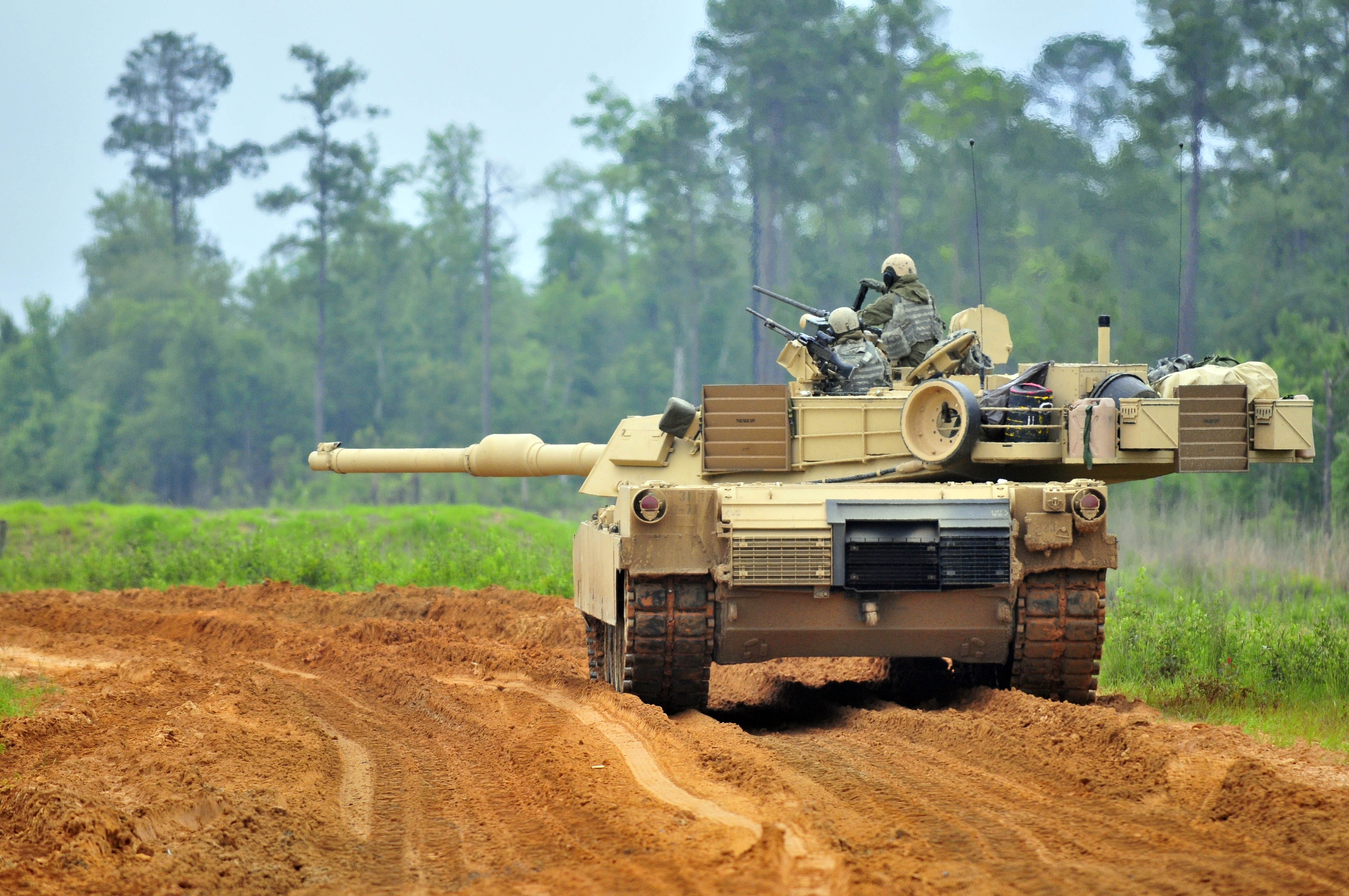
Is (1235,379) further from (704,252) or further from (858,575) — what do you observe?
(704,252)

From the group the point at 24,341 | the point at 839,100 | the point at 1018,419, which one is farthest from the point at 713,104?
the point at 1018,419

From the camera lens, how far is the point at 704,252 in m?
40.8

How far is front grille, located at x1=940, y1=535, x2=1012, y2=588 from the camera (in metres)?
8.74

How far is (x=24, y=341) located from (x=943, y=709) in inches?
1637

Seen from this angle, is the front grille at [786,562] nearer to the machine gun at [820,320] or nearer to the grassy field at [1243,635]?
the machine gun at [820,320]

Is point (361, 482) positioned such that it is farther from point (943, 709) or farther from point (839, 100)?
point (943, 709)

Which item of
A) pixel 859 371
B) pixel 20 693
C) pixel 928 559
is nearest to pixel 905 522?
pixel 928 559

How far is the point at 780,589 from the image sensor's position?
8.95m

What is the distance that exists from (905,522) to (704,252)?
32.5m

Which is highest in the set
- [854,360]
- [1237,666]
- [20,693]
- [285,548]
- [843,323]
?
[843,323]

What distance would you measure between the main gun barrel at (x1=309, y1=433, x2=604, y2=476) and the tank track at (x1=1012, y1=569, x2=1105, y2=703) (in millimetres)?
4177

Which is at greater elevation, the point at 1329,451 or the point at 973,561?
the point at 1329,451

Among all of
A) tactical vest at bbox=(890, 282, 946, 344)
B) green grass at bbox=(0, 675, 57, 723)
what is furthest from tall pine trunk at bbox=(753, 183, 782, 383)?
green grass at bbox=(0, 675, 57, 723)

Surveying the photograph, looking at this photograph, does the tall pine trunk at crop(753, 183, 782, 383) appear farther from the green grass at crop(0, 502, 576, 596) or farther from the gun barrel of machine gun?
the gun barrel of machine gun
